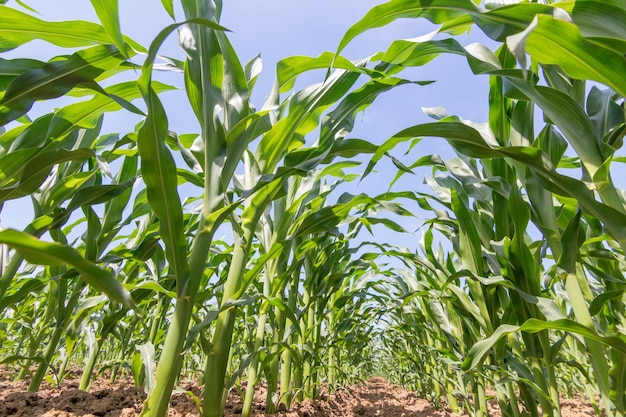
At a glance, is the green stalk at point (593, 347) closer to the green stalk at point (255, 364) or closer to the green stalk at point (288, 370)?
the green stalk at point (255, 364)

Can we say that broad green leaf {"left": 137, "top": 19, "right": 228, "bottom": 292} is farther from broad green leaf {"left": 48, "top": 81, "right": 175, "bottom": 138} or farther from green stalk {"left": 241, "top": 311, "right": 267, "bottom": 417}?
green stalk {"left": 241, "top": 311, "right": 267, "bottom": 417}

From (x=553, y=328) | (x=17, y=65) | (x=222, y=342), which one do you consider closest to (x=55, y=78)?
(x=17, y=65)

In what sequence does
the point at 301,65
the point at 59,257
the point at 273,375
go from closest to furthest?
1. the point at 59,257
2. the point at 301,65
3. the point at 273,375

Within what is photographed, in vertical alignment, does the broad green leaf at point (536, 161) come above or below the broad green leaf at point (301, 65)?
below

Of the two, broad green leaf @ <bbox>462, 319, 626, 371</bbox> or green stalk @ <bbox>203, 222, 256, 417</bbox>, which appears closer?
broad green leaf @ <bbox>462, 319, 626, 371</bbox>

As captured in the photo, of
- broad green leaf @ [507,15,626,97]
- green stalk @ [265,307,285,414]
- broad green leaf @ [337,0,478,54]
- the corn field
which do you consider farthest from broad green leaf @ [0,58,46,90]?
→ green stalk @ [265,307,285,414]

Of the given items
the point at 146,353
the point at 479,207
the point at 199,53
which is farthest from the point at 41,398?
the point at 479,207

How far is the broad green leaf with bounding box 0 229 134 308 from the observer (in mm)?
518

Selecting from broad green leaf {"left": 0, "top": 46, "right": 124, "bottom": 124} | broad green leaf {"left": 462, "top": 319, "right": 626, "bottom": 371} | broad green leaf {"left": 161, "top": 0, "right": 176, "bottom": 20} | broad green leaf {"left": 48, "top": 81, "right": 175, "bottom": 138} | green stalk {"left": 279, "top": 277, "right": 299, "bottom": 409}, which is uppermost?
broad green leaf {"left": 161, "top": 0, "right": 176, "bottom": 20}

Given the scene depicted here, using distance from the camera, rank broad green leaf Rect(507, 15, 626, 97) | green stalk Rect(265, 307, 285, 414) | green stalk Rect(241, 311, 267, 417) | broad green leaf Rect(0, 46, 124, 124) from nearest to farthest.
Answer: broad green leaf Rect(507, 15, 626, 97)
broad green leaf Rect(0, 46, 124, 124)
green stalk Rect(241, 311, 267, 417)
green stalk Rect(265, 307, 285, 414)

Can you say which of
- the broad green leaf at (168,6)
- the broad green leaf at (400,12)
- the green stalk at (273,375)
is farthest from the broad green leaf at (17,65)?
the green stalk at (273,375)

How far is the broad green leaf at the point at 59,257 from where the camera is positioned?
Answer: 518 mm

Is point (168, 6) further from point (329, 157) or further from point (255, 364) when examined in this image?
point (255, 364)

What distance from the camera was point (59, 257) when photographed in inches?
22.0
